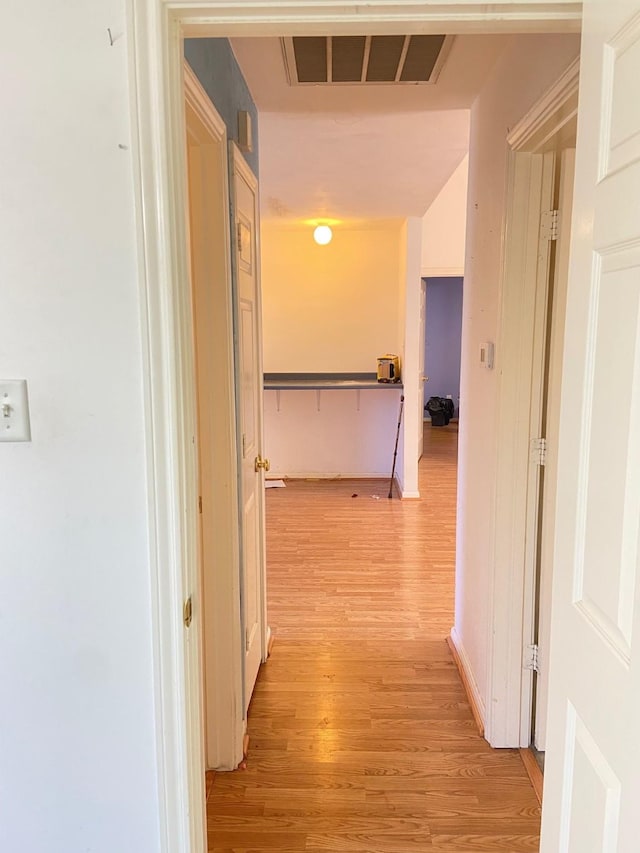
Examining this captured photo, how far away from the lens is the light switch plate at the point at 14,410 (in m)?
1.05

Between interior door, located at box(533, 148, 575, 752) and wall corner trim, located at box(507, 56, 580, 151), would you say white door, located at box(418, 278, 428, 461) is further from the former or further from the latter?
wall corner trim, located at box(507, 56, 580, 151)

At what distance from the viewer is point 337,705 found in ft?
7.61

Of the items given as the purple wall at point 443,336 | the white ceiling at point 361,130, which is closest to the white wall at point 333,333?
the white ceiling at point 361,130

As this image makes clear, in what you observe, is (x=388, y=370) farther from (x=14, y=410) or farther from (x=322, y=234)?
(x=14, y=410)

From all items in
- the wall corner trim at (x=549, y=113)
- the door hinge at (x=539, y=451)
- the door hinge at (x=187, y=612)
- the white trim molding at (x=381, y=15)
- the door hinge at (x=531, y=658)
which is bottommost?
the door hinge at (x=531, y=658)

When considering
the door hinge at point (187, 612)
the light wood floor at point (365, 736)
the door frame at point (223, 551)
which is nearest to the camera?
the door hinge at point (187, 612)

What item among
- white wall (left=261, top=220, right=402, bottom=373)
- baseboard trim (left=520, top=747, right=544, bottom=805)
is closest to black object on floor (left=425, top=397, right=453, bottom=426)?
white wall (left=261, top=220, right=402, bottom=373)

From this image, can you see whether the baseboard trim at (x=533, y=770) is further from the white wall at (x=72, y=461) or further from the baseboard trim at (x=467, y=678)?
the white wall at (x=72, y=461)

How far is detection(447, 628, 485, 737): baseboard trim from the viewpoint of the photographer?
2195mm

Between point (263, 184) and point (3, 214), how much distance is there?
10.0ft

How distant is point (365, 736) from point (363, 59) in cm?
246

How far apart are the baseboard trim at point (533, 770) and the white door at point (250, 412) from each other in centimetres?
102

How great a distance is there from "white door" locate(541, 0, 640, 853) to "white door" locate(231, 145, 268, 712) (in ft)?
4.17

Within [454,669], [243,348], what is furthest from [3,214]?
[454,669]
